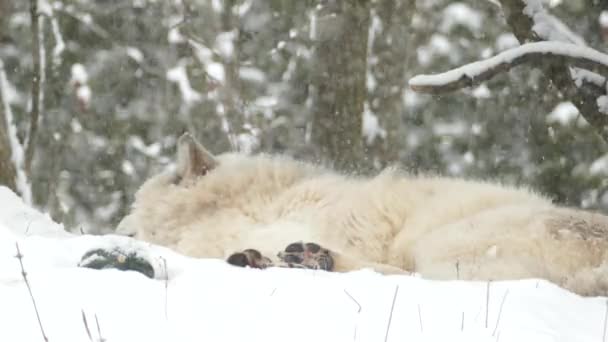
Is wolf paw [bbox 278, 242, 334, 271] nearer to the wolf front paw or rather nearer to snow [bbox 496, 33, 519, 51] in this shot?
the wolf front paw

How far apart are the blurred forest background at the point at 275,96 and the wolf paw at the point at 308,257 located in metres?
3.55

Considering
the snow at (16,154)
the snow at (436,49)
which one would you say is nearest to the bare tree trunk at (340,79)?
the snow at (16,154)

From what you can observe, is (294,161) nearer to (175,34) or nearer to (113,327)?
(113,327)

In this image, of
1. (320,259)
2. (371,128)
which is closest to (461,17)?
(371,128)

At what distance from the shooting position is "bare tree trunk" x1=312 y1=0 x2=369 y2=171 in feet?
25.6

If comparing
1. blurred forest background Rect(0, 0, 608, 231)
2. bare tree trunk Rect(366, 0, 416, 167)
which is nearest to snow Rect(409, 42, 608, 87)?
blurred forest background Rect(0, 0, 608, 231)

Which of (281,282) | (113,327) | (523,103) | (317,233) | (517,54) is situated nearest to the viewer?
(113,327)

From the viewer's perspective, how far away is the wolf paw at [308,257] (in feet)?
13.0

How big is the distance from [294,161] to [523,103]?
242 inches

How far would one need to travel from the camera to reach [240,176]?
5582 millimetres

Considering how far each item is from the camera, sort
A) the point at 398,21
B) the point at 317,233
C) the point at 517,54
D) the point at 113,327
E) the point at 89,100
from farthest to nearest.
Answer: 1. the point at 89,100
2. the point at 398,21
3. the point at 317,233
4. the point at 517,54
5. the point at 113,327

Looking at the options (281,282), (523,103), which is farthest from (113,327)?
(523,103)

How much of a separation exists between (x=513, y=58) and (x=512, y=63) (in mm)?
35

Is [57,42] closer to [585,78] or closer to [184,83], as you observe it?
[184,83]
